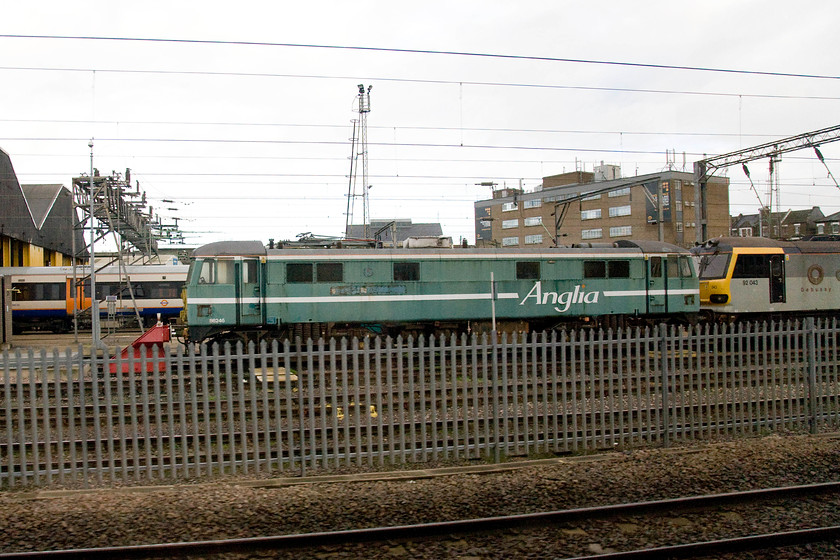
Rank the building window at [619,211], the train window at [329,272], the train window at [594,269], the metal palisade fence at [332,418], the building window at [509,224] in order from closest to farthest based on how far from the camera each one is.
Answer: the metal palisade fence at [332,418]
the train window at [329,272]
the train window at [594,269]
the building window at [619,211]
the building window at [509,224]

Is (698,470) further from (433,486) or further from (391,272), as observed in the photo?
(391,272)

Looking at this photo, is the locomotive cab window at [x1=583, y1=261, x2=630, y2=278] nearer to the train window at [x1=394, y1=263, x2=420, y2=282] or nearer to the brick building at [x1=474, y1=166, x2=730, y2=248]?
the train window at [x1=394, y1=263, x2=420, y2=282]

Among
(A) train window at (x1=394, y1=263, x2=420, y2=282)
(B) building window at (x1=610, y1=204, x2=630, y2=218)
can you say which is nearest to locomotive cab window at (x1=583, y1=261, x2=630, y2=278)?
(A) train window at (x1=394, y1=263, x2=420, y2=282)

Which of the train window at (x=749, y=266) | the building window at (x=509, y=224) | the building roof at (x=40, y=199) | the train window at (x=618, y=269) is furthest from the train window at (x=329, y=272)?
the building window at (x=509, y=224)

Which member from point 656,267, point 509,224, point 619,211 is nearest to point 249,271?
point 656,267

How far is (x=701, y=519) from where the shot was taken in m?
5.92

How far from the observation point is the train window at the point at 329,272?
15922 mm

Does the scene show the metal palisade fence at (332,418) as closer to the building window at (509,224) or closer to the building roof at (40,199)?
the building roof at (40,199)

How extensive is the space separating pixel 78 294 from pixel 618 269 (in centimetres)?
2544

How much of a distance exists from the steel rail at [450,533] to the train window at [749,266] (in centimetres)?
1504

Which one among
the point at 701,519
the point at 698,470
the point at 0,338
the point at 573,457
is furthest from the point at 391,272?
the point at 0,338

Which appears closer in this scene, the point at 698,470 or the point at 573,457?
the point at 698,470

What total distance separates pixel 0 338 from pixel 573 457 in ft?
73.7

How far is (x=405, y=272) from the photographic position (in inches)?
647
